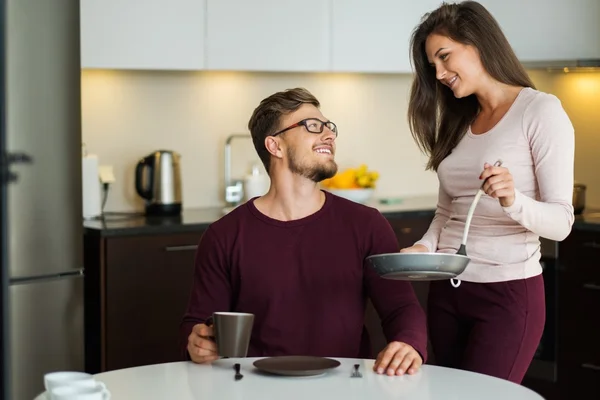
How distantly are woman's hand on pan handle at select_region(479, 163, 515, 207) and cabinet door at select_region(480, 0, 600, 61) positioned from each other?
7.76 ft

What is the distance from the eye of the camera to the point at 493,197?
233 cm

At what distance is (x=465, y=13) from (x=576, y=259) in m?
1.82

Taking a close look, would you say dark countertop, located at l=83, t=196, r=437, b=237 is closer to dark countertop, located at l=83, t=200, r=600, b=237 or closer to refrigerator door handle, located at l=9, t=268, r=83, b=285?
dark countertop, located at l=83, t=200, r=600, b=237

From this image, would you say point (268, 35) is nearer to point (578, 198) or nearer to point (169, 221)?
point (169, 221)

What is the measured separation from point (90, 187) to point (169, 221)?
1.20 ft

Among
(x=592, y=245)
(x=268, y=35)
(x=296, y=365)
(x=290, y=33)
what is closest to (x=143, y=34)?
(x=268, y=35)

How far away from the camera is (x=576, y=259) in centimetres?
405

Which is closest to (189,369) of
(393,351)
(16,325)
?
(393,351)

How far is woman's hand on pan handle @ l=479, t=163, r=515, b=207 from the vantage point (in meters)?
2.23

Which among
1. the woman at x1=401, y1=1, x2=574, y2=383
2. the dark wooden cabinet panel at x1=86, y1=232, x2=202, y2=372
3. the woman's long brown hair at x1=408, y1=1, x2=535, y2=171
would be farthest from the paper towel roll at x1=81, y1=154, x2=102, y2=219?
the woman at x1=401, y1=1, x2=574, y2=383

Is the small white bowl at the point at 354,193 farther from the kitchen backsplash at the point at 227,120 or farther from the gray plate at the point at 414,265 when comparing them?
the gray plate at the point at 414,265

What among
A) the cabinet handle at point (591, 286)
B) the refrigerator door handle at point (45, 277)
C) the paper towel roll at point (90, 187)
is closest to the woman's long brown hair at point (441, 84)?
the refrigerator door handle at point (45, 277)

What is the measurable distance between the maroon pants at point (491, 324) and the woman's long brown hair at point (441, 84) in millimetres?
394

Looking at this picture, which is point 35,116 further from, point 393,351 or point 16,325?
point 393,351
